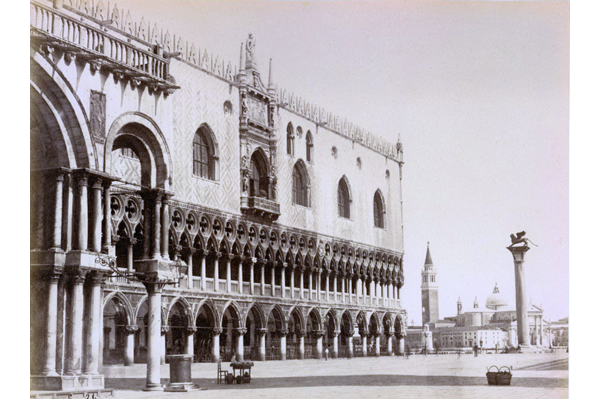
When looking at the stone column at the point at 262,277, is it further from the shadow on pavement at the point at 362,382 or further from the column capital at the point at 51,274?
the column capital at the point at 51,274

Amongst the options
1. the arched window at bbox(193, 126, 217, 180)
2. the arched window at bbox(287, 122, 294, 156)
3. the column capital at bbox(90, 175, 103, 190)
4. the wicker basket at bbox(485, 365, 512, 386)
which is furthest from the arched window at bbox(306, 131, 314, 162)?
the wicker basket at bbox(485, 365, 512, 386)

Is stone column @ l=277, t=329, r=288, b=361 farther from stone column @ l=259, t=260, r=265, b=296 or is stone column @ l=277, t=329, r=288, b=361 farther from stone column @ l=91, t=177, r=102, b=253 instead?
stone column @ l=91, t=177, r=102, b=253

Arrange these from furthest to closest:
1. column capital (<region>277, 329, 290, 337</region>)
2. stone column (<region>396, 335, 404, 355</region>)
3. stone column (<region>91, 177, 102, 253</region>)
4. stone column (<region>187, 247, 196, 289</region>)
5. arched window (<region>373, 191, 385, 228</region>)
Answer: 1. stone column (<region>396, 335, 404, 355</region>)
2. arched window (<region>373, 191, 385, 228</region>)
3. column capital (<region>277, 329, 290, 337</region>)
4. stone column (<region>187, 247, 196, 289</region>)
5. stone column (<region>91, 177, 102, 253</region>)

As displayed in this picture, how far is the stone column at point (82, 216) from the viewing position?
738 inches

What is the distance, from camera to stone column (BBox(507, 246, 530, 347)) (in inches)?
851

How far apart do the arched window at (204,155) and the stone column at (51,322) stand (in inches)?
593

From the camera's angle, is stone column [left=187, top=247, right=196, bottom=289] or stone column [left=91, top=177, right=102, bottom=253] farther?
stone column [left=187, top=247, right=196, bottom=289]

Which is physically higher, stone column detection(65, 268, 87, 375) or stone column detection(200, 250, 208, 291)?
stone column detection(200, 250, 208, 291)

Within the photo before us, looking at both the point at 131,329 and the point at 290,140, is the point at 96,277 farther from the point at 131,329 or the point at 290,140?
the point at 290,140

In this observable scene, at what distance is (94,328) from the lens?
18.7m

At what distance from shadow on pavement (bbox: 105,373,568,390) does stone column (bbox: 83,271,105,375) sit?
5.98ft
